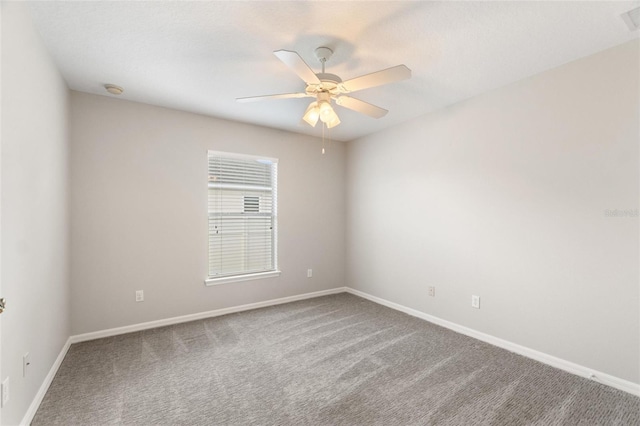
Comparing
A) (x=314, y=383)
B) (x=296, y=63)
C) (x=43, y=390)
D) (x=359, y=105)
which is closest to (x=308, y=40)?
(x=296, y=63)

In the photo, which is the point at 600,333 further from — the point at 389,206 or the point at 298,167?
the point at 298,167

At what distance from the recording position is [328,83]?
203 cm

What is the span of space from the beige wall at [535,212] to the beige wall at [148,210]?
6.21 feet

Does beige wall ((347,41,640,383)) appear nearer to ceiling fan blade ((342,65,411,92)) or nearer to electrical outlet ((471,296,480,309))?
electrical outlet ((471,296,480,309))

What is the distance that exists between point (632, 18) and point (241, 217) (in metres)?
3.93

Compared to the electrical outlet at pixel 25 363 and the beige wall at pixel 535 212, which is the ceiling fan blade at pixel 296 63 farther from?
the electrical outlet at pixel 25 363

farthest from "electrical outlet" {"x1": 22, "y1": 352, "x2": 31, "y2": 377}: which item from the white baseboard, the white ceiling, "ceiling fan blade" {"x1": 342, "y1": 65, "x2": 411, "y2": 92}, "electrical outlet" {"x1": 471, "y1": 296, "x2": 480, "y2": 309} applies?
"electrical outlet" {"x1": 471, "y1": 296, "x2": 480, "y2": 309}

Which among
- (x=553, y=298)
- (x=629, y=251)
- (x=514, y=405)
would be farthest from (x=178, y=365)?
(x=629, y=251)

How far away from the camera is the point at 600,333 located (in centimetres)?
222

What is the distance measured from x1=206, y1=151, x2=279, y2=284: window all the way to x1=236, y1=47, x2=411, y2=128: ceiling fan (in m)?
1.80

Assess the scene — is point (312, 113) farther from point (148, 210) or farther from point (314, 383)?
point (148, 210)

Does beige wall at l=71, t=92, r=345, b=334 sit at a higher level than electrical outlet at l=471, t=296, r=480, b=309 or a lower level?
higher

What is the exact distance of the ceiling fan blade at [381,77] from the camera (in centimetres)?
175

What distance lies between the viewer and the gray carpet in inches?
72.5
